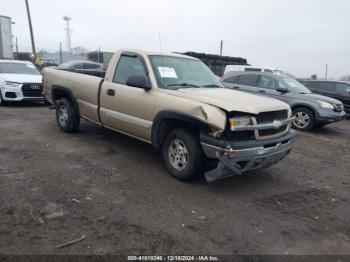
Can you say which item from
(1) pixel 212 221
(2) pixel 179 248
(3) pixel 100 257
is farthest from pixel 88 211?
(1) pixel 212 221

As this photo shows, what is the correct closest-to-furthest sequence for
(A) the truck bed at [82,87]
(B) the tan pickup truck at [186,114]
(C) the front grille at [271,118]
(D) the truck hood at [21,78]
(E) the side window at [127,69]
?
(B) the tan pickup truck at [186,114] → (C) the front grille at [271,118] → (E) the side window at [127,69] → (A) the truck bed at [82,87] → (D) the truck hood at [21,78]

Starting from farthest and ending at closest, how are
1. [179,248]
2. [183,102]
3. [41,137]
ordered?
[41,137] → [183,102] → [179,248]

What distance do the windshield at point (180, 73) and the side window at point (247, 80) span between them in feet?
16.2

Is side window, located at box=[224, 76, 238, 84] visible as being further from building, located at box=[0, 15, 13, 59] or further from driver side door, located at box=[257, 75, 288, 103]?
building, located at box=[0, 15, 13, 59]

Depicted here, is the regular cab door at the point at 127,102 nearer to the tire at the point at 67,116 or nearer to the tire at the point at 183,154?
the tire at the point at 183,154

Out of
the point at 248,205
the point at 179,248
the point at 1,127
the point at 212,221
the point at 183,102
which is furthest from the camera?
the point at 1,127

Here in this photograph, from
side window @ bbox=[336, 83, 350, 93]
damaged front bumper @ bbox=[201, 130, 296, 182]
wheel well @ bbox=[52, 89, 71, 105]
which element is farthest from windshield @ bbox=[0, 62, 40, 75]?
side window @ bbox=[336, 83, 350, 93]

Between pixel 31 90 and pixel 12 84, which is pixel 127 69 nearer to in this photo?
pixel 31 90

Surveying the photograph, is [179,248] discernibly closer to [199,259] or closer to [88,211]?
[199,259]

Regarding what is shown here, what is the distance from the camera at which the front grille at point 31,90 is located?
33.6ft

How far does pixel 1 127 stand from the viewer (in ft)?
24.0

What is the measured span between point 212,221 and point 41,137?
453 centimetres

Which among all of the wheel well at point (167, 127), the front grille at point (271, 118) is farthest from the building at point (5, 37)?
the front grille at point (271, 118)

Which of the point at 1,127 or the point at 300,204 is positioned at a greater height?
the point at 1,127
